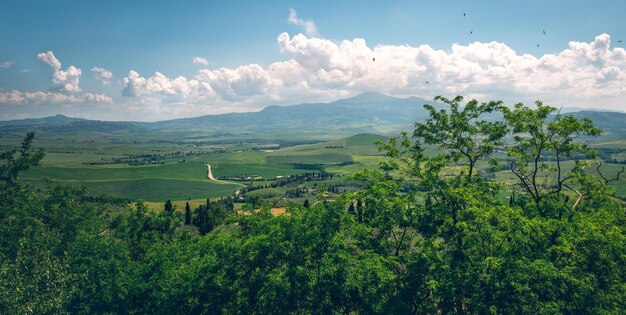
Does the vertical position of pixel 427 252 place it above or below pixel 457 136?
below

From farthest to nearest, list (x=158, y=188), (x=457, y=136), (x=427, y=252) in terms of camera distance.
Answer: (x=158, y=188), (x=457, y=136), (x=427, y=252)

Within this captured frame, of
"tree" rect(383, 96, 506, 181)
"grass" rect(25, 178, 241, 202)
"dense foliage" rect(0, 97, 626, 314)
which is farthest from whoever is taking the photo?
"grass" rect(25, 178, 241, 202)

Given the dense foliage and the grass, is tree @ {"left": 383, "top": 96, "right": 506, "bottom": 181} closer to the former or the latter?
the dense foliage

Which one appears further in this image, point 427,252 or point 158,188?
point 158,188

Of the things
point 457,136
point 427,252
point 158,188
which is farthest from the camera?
point 158,188

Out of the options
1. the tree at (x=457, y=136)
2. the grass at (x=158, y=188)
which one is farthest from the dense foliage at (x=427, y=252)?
the grass at (x=158, y=188)

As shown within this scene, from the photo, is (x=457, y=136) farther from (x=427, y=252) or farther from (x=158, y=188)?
(x=158, y=188)

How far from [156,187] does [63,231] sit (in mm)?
136473

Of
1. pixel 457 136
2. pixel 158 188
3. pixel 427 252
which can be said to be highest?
pixel 457 136

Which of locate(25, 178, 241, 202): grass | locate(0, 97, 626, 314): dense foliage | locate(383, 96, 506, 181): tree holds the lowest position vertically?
locate(25, 178, 241, 202): grass

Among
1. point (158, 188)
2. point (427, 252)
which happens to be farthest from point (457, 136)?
point (158, 188)

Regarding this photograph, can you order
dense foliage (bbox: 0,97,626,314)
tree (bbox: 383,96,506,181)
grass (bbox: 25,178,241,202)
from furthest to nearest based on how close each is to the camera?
grass (bbox: 25,178,241,202), tree (bbox: 383,96,506,181), dense foliage (bbox: 0,97,626,314)

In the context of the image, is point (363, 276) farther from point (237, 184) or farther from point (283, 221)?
point (237, 184)

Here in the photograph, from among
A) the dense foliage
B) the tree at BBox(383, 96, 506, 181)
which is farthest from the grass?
the tree at BBox(383, 96, 506, 181)
